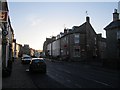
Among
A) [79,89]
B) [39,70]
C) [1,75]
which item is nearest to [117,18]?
[39,70]

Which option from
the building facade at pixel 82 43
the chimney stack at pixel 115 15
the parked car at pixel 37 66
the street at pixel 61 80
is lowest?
the street at pixel 61 80

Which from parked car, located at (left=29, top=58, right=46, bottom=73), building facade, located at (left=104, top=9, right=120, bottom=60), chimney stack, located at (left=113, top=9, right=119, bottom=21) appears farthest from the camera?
chimney stack, located at (left=113, top=9, right=119, bottom=21)

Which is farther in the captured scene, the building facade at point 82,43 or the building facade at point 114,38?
the building facade at point 82,43

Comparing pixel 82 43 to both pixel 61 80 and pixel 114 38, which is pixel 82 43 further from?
pixel 61 80

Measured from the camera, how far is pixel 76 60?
60781 millimetres

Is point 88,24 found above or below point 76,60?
above

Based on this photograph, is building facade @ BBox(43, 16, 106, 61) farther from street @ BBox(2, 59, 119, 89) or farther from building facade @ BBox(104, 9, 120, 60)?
street @ BBox(2, 59, 119, 89)

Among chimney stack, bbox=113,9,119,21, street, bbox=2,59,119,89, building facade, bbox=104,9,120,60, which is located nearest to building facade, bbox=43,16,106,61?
building facade, bbox=104,9,120,60

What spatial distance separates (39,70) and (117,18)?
2592cm

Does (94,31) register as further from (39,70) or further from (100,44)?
(39,70)

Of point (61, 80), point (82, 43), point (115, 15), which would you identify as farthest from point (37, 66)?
point (82, 43)

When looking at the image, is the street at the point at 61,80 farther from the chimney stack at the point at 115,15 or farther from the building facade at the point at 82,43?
the building facade at the point at 82,43

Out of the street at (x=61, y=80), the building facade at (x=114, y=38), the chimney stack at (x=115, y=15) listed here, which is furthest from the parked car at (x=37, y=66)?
the chimney stack at (x=115, y=15)

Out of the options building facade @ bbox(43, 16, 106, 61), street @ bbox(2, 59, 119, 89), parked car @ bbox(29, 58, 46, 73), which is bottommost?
street @ bbox(2, 59, 119, 89)
